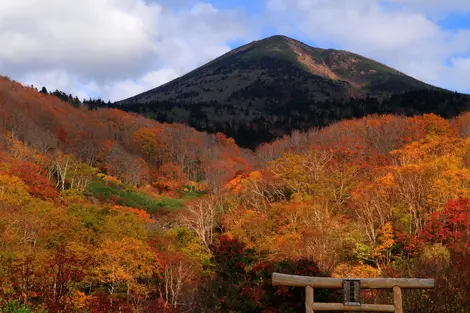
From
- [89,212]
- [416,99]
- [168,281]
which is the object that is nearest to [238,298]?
[168,281]

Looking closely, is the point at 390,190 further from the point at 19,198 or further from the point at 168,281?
the point at 19,198

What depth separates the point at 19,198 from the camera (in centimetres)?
3183

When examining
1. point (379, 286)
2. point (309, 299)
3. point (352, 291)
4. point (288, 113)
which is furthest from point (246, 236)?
point (288, 113)

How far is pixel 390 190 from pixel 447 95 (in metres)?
109

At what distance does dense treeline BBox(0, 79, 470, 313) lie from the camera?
14.5m

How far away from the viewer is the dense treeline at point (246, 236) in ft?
47.6

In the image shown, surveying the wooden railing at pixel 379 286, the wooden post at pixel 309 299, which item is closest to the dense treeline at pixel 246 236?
the wooden railing at pixel 379 286

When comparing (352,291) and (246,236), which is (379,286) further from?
(246,236)

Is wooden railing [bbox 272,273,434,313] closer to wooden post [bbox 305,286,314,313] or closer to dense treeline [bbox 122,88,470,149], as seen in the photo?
wooden post [bbox 305,286,314,313]

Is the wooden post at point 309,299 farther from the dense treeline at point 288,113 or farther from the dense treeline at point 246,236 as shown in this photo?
the dense treeline at point 288,113

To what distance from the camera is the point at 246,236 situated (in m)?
32.4

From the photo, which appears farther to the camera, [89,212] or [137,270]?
[89,212]

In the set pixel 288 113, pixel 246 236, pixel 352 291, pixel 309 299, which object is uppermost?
pixel 288 113

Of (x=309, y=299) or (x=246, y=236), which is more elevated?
(x=309, y=299)
